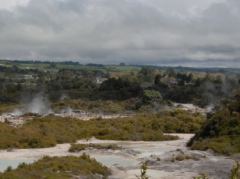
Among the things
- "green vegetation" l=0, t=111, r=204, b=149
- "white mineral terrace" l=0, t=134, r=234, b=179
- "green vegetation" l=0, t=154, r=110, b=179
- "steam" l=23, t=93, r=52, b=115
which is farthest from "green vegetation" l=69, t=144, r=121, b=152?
"steam" l=23, t=93, r=52, b=115

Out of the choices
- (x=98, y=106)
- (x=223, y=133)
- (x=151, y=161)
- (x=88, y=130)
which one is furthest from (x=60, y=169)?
(x=98, y=106)

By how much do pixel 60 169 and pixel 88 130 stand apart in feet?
94.8

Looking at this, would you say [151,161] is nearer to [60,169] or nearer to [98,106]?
[60,169]

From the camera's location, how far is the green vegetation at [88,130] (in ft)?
159

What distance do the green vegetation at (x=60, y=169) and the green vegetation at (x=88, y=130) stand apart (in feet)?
50.4

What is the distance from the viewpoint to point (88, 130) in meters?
59.1

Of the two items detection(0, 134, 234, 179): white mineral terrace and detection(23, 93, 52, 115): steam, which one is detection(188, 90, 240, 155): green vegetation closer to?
detection(0, 134, 234, 179): white mineral terrace

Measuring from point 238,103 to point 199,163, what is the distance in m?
18.0

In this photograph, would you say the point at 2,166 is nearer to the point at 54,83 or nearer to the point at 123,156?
the point at 123,156

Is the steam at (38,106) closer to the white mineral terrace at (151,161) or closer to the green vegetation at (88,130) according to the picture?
the green vegetation at (88,130)

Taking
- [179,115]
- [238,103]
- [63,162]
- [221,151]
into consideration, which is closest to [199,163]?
[221,151]

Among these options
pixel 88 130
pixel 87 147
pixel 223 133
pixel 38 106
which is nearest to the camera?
pixel 87 147

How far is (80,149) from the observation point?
44.0m

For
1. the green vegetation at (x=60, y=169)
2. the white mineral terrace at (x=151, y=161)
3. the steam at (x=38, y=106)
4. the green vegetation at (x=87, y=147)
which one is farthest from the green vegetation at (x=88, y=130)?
the steam at (x=38, y=106)
